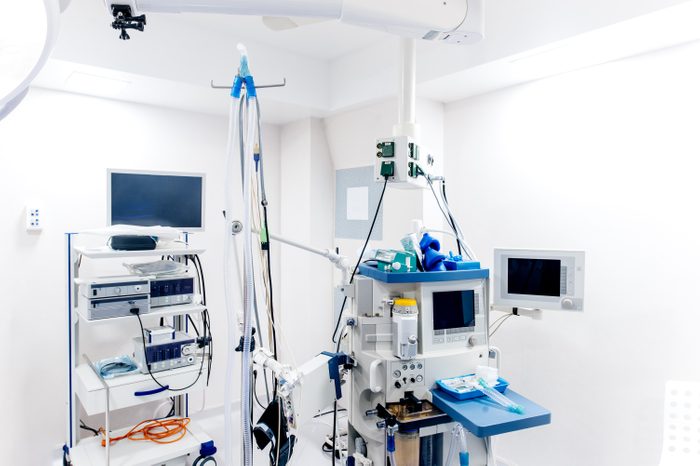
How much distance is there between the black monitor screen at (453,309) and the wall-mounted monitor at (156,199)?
213 cm

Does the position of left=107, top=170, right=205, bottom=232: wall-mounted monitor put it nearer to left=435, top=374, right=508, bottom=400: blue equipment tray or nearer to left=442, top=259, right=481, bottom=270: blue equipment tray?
left=442, top=259, right=481, bottom=270: blue equipment tray

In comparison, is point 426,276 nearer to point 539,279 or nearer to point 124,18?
point 539,279

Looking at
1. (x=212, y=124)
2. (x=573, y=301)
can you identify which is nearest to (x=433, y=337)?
(x=573, y=301)

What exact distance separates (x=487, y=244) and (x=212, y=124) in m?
2.24

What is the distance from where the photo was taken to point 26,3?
17.4 inches

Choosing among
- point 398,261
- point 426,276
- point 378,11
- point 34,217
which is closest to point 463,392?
point 426,276

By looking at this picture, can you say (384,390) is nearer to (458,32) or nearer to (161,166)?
(458,32)

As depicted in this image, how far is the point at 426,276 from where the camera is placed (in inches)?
67.9

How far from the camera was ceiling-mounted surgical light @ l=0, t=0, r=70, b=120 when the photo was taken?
438 mm

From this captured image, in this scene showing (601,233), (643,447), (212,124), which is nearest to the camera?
(643,447)

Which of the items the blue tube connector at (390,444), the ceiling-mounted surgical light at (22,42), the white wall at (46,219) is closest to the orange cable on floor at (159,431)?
the white wall at (46,219)

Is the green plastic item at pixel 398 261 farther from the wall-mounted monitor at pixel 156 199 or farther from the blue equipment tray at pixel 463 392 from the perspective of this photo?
the wall-mounted monitor at pixel 156 199

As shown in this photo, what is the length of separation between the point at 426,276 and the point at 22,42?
4.86 ft

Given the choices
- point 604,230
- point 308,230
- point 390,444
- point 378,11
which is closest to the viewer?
point 378,11
